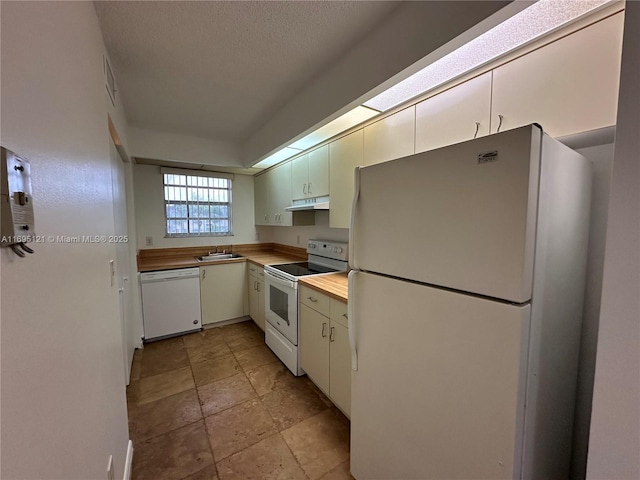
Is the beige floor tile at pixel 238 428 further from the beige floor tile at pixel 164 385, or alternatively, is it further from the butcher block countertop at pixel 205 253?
the butcher block countertop at pixel 205 253

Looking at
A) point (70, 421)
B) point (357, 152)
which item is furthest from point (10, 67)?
point (357, 152)

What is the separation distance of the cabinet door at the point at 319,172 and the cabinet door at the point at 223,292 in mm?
1594

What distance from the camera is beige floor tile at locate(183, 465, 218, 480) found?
1485 mm

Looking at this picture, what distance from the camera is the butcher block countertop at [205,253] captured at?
10.4 feet

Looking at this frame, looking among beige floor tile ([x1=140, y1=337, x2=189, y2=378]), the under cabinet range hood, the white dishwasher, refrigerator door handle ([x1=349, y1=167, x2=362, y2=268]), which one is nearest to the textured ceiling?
refrigerator door handle ([x1=349, y1=167, x2=362, y2=268])

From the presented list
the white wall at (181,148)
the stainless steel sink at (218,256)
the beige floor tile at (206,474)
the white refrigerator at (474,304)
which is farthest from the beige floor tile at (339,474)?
the white wall at (181,148)

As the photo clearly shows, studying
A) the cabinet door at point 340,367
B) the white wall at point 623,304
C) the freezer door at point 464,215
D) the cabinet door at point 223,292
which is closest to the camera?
the white wall at point 623,304

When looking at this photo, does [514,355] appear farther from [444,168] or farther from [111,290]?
[111,290]

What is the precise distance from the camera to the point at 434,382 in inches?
40.0

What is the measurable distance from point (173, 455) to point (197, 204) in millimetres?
3043

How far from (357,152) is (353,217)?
1.00m

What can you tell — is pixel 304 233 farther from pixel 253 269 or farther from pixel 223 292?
pixel 223 292

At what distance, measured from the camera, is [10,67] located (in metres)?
0.51

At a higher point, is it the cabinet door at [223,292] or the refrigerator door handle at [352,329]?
the refrigerator door handle at [352,329]
